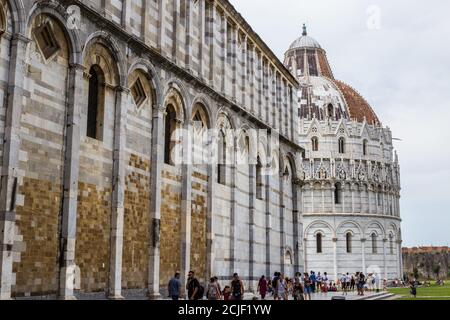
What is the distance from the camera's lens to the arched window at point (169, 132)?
73.9ft

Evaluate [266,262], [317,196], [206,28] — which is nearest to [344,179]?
[317,196]

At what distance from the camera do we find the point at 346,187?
77125 millimetres

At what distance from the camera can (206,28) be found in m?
→ 26.5

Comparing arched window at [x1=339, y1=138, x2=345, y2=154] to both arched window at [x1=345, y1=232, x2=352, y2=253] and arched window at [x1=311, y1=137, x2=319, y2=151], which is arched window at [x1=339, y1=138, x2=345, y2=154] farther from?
arched window at [x1=345, y1=232, x2=352, y2=253]

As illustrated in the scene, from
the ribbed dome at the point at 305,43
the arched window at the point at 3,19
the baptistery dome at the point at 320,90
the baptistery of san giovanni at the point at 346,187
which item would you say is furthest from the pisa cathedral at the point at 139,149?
the ribbed dome at the point at 305,43

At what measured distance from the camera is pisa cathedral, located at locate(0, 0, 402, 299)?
15.1m

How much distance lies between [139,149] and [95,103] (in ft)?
8.30

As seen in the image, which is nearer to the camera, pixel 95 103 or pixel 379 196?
pixel 95 103

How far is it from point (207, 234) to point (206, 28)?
29.5ft

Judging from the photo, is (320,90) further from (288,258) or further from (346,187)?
(288,258)

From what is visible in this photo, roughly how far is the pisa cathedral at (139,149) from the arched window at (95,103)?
33 mm

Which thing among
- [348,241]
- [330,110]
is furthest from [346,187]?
[330,110]

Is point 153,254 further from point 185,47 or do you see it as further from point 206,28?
point 206,28

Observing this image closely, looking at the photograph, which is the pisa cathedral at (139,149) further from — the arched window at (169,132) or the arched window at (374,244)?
the arched window at (374,244)
